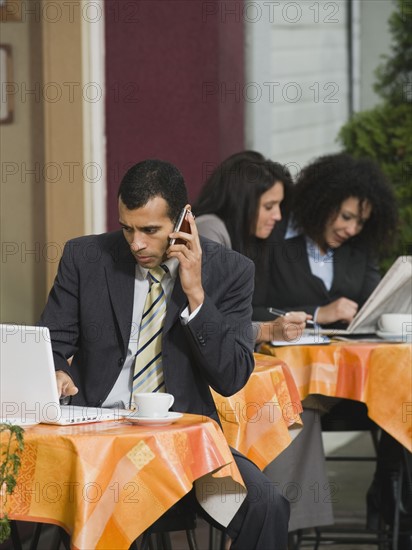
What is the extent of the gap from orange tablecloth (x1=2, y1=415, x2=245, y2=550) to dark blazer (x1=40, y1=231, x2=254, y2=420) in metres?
0.51

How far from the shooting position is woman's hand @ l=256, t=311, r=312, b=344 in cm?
475

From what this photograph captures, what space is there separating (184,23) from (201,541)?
9.65 feet

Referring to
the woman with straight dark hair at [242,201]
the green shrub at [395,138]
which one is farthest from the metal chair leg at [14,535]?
the green shrub at [395,138]

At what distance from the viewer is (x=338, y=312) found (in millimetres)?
5285

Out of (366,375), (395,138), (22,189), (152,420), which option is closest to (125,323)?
(152,420)

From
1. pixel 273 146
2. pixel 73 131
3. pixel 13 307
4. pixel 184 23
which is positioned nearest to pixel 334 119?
pixel 273 146

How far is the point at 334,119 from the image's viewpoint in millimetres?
9867

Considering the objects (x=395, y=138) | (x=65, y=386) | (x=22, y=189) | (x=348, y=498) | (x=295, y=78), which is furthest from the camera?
(x=295, y=78)

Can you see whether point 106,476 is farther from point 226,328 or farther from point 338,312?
point 338,312

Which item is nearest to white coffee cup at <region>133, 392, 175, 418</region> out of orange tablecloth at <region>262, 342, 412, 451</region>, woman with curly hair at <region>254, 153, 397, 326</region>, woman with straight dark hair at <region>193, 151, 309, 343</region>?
orange tablecloth at <region>262, 342, 412, 451</region>

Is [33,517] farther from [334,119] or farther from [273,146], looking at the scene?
[334,119]

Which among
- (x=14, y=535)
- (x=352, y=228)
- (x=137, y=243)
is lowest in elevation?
(x=14, y=535)

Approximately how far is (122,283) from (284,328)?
45.2 inches

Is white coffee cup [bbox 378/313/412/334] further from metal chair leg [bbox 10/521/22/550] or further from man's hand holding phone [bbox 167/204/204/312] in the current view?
metal chair leg [bbox 10/521/22/550]
